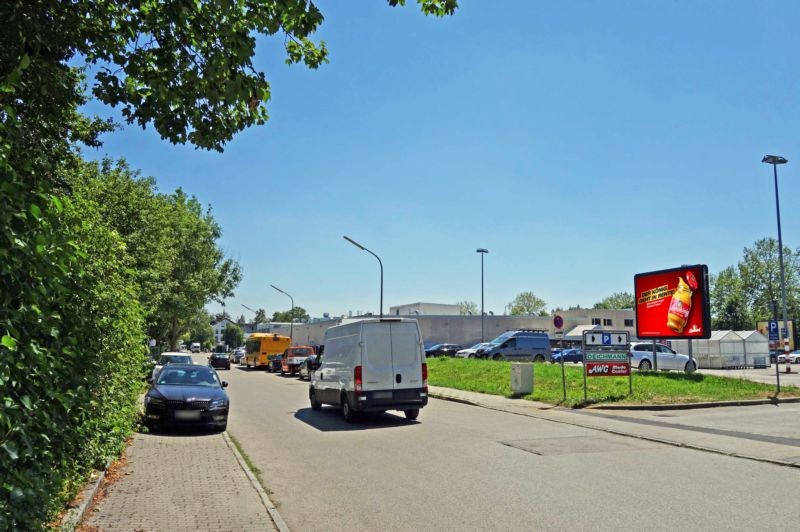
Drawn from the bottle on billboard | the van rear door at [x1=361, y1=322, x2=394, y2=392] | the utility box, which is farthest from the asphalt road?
the bottle on billboard

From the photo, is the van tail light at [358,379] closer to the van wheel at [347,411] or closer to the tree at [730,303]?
the van wheel at [347,411]

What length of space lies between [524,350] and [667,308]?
16.2 m

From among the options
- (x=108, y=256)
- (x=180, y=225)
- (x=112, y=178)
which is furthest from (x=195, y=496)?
(x=180, y=225)

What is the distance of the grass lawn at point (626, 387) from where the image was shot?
704 inches

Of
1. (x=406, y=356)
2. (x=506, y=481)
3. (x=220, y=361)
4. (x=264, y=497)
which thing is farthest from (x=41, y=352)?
(x=220, y=361)

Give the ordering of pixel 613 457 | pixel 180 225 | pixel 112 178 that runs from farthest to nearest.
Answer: pixel 180 225
pixel 112 178
pixel 613 457

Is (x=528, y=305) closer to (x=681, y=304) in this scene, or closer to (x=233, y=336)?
(x=233, y=336)

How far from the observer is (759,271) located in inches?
3595

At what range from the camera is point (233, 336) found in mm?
153250

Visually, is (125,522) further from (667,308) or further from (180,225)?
(180,225)

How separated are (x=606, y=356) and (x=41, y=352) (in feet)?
56.3

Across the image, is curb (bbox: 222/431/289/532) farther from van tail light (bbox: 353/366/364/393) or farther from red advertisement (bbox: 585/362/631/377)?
red advertisement (bbox: 585/362/631/377)

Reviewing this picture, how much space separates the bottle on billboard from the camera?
2402 centimetres

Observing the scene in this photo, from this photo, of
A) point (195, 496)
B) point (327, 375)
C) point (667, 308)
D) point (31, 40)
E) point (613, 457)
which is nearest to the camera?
point (31, 40)
